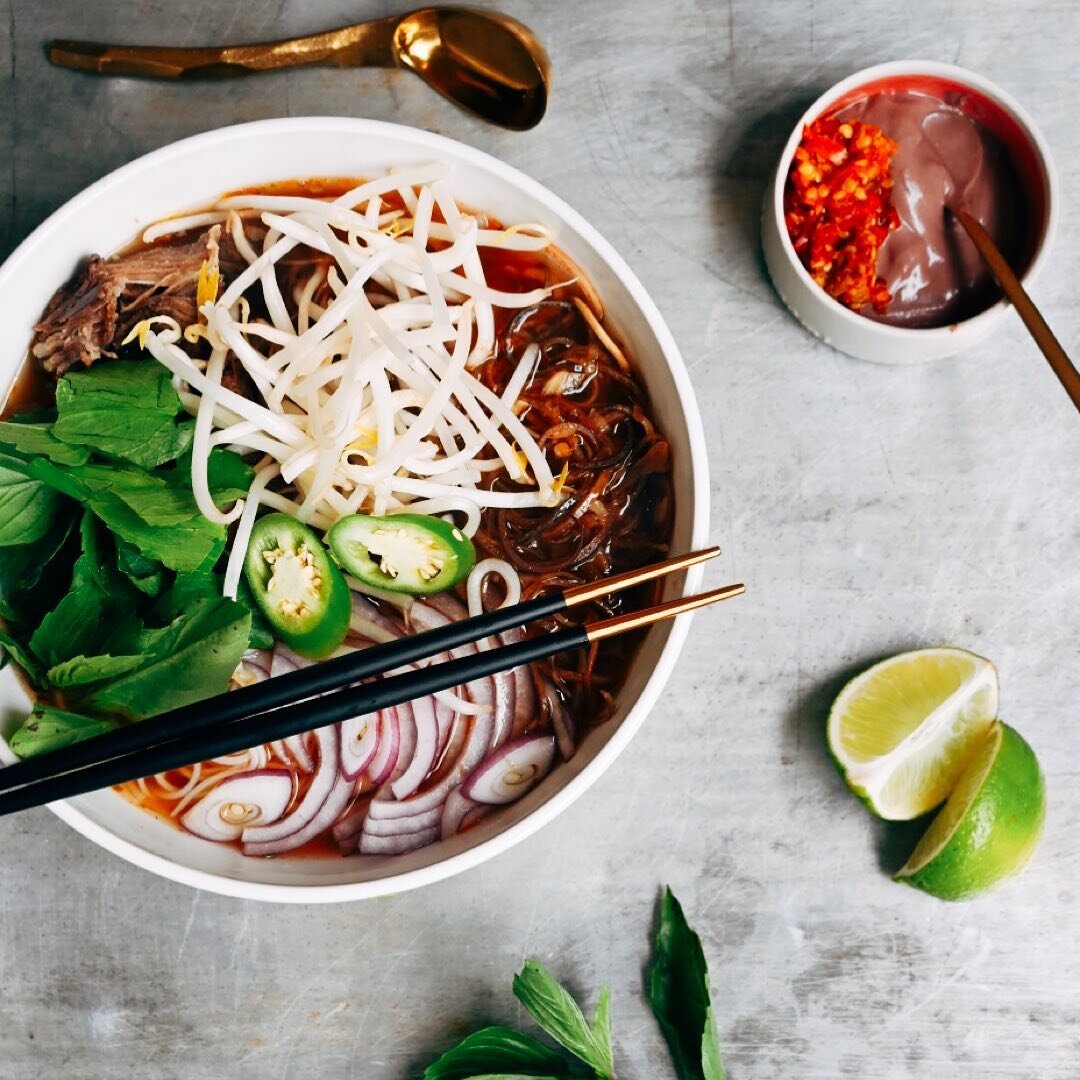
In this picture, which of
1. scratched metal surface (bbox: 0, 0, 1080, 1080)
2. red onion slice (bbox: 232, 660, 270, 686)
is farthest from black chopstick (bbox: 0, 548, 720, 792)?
scratched metal surface (bbox: 0, 0, 1080, 1080)

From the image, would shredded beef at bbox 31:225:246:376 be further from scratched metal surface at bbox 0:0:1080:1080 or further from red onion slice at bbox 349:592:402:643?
red onion slice at bbox 349:592:402:643

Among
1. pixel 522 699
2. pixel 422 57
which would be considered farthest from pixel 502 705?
pixel 422 57

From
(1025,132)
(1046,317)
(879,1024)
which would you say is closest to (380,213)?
(1025,132)

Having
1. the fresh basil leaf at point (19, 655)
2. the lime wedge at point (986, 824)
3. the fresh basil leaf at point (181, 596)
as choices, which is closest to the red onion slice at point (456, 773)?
the fresh basil leaf at point (181, 596)

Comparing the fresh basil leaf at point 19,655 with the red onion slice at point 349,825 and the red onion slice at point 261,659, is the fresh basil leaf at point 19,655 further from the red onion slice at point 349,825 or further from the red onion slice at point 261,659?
the red onion slice at point 349,825

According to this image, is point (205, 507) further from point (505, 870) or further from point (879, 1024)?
point (879, 1024)

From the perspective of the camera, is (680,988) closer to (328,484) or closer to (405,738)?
(405,738)
